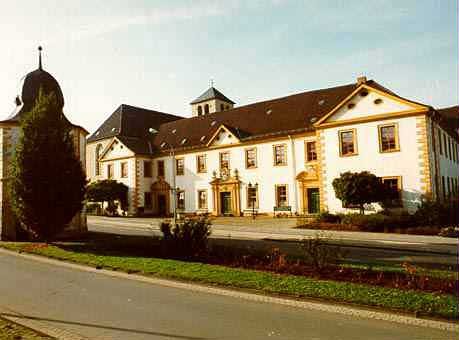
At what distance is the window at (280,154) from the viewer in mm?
32750

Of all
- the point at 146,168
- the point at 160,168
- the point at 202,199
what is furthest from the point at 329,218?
the point at 146,168

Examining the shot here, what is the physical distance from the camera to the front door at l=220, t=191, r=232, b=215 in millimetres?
36188

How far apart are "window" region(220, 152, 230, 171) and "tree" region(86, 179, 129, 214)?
11720 millimetres

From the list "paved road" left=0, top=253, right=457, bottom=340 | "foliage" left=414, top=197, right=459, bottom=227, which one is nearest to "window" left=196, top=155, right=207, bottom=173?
"foliage" left=414, top=197, right=459, bottom=227

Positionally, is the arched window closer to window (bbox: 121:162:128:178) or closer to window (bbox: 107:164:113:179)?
window (bbox: 107:164:113:179)

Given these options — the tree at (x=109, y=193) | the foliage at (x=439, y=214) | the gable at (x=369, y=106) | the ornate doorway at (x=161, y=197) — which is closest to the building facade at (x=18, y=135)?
the tree at (x=109, y=193)

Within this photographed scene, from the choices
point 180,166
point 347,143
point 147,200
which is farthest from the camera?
point 147,200

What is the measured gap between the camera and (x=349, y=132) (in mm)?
27906

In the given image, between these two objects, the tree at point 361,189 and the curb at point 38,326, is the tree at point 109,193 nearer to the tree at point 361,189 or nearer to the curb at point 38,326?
the tree at point 361,189

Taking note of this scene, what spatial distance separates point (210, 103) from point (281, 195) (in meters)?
33.9

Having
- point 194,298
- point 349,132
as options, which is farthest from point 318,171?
point 194,298

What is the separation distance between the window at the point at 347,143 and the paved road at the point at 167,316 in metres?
20.5

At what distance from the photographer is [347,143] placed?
28.0 meters

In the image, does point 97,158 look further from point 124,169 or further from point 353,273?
point 353,273
